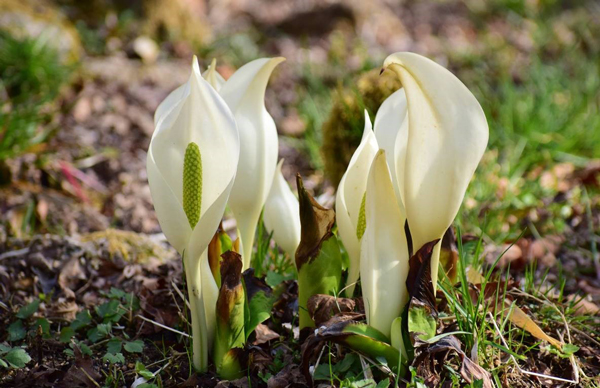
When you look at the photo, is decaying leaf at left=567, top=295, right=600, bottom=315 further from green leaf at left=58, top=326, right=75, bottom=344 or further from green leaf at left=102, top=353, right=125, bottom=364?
green leaf at left=58, top=326, right=75, bottom=344

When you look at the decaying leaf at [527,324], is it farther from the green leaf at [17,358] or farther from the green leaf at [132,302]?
the green leaf at [17,358]

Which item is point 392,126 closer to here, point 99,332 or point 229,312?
point 229,312

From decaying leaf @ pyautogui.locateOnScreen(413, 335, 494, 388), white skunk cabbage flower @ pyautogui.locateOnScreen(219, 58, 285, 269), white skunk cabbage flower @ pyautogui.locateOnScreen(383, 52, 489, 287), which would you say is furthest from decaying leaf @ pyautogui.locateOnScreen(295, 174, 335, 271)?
decaying leaf @ pyautogui.locateOnScreen(413, 335, 494, 388)

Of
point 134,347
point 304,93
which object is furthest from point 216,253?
point 304,93

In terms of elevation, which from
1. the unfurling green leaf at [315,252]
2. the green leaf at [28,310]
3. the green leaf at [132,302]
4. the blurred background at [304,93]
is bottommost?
the blurred background at [304,93]

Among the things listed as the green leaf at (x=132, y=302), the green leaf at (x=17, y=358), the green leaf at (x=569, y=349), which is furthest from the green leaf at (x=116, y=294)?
the green leaf at (x=569, y=349)

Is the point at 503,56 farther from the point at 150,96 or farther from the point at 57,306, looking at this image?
the point at 57,306
